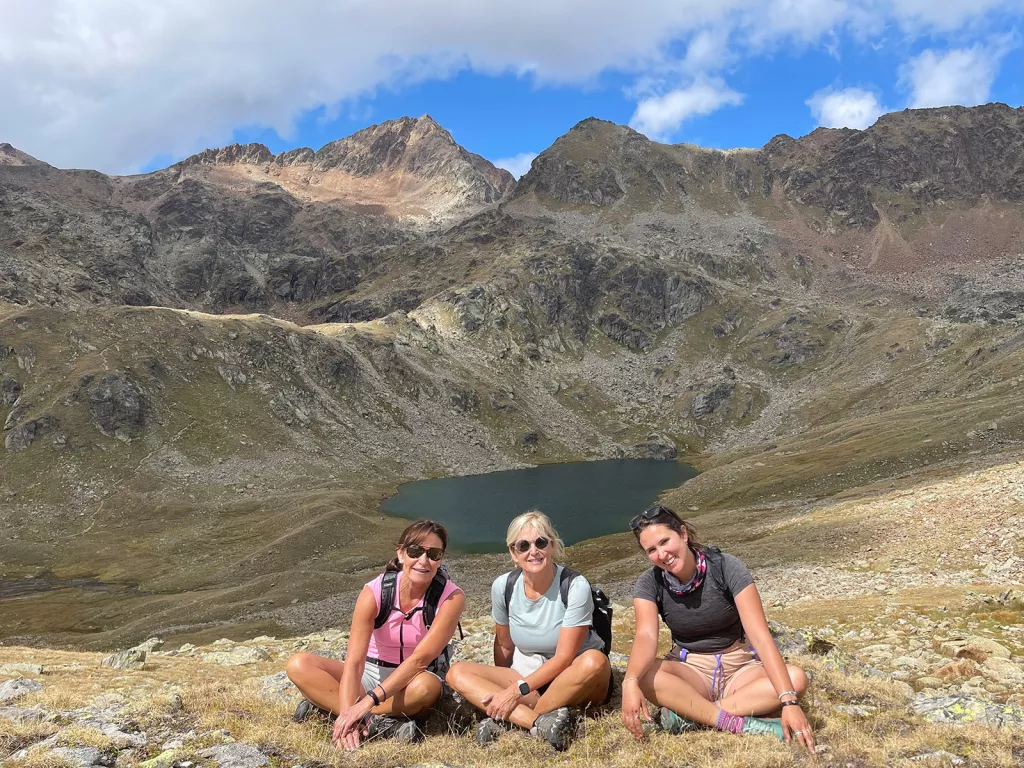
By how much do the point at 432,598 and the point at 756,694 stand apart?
5371 millimetres

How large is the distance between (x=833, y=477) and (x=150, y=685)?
274 feet

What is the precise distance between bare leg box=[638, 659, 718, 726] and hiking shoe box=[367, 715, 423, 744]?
373 cm

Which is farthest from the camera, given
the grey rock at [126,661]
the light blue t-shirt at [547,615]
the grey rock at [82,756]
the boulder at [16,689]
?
the grey rock at [126,661]

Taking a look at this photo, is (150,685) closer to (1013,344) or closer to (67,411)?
(67,411)

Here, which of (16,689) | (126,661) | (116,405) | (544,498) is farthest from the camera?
(116,405)

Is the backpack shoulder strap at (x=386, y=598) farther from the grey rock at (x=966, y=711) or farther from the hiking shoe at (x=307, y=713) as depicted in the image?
the grey rock at (x=966, y=711)

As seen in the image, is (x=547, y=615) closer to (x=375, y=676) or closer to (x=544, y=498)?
(x=375, y=676)

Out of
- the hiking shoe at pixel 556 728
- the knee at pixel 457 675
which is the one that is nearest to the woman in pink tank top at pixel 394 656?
the knee at pixel 457 675

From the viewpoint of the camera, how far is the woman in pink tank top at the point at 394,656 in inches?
357

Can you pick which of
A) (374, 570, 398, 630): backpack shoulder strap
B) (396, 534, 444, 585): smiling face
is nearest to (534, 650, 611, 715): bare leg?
(396, 534, 444, 585): smiling face

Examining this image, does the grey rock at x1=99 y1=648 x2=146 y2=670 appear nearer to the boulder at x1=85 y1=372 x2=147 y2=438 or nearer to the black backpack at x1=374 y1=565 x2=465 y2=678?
the black backpack at x1=374 y1=565 x2=465 y2=678

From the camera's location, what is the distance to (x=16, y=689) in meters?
12.4

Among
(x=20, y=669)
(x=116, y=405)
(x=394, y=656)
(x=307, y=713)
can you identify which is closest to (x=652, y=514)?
(x=394, y=656)

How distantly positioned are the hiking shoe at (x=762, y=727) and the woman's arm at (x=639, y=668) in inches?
56.8
